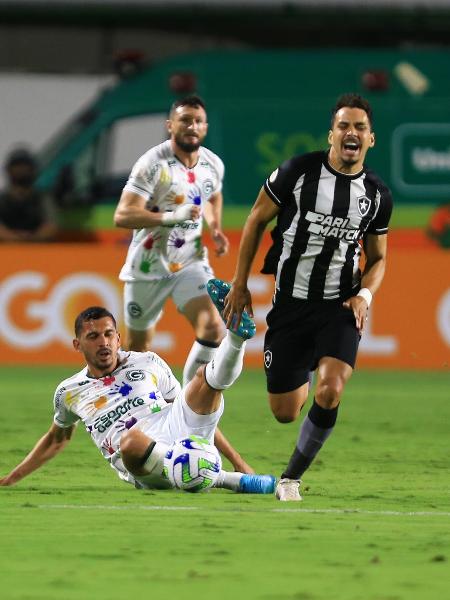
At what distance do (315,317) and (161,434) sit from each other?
963mm

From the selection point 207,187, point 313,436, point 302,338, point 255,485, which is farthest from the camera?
point 207,187

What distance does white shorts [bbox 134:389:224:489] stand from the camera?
8484mm

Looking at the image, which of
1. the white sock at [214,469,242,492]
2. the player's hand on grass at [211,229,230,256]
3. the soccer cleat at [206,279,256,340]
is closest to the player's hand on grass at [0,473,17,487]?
the white sock at [214,469,242,492]

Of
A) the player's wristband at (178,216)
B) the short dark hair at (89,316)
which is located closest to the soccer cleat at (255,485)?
the short dark hair at (89,316)

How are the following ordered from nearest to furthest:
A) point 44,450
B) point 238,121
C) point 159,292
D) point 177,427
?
1. point 177,427
2. point 44,450
3. point 159,292
4. point 238,121

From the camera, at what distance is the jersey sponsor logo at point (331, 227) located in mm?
8633

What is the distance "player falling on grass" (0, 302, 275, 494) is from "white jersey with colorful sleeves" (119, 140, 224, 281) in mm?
2274

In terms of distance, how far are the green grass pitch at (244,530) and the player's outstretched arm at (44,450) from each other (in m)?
0.12

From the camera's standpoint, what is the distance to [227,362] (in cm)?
830

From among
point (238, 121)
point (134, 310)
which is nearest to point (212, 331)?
point (134, 310)

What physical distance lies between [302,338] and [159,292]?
2.52m

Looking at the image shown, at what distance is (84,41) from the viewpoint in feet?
65.8

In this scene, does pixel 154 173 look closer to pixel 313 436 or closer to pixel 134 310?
pixel 134 310

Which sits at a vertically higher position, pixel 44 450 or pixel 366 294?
pixel 366 294
